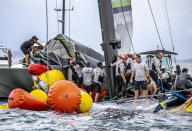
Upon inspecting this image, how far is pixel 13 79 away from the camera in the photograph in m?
12.9

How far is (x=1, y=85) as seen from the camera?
1298 centimetres

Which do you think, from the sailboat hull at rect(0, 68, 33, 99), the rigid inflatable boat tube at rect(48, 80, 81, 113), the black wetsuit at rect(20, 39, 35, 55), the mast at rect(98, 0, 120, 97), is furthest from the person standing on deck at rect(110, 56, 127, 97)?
the sailboat hull at rect(0, 68, 33, 99)

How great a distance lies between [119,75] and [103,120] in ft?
12.4

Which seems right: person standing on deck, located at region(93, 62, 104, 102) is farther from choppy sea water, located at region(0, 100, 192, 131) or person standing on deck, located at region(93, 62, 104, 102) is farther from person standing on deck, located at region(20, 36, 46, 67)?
person standing on deck, located at region(20, 36, 46, 67)

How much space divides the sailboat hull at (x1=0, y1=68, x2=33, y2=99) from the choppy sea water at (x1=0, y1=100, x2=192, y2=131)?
4.85m

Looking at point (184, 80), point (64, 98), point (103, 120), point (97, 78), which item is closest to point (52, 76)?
point (97, 78)

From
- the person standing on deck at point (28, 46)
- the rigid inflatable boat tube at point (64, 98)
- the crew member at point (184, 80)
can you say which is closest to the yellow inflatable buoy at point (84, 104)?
the rigid inflatable boat tube at point (64, 98)

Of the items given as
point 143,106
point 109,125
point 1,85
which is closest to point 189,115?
point 143,106

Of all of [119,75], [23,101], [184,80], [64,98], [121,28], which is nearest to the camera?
[64,98]

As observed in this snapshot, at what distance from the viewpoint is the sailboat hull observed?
1240 cm

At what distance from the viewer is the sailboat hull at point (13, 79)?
12398mm

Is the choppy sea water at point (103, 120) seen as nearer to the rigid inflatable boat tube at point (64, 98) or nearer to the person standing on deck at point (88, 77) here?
the rigid inflatable boat tube at point (64, 98)

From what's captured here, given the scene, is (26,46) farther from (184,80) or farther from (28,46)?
(184,80)

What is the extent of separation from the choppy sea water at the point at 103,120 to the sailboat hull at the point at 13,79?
4.85 meters
